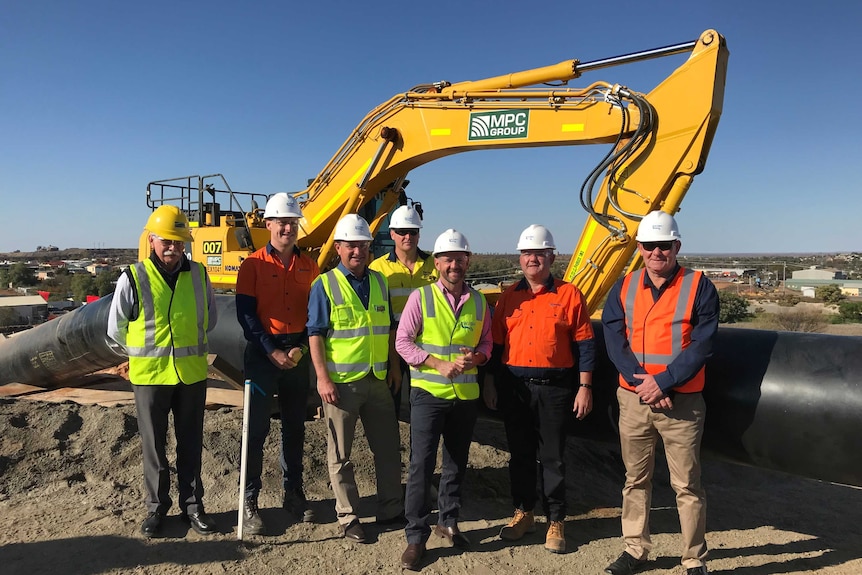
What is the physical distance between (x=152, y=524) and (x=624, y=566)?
120 inches

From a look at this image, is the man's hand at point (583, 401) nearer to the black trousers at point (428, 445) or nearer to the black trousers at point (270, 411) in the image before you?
the black trousers at point (428, 445)

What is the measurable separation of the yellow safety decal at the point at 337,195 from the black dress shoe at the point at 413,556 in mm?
5155

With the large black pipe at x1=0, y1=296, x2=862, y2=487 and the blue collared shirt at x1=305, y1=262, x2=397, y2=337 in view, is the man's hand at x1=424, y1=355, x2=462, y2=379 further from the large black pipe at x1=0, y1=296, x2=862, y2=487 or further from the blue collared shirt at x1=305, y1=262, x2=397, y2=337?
the large black pipe at x1=0, y1=296, x2=862, y2=487

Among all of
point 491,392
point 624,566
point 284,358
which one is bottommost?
point 624,566

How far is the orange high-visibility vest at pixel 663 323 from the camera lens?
137 inches

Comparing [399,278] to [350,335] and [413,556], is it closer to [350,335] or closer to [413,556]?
[350,335]

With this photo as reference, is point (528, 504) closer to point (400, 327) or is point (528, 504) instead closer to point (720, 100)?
point (400, 327)

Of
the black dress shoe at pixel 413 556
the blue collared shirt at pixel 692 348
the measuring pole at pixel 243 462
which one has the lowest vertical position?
the black dress shoe at pixel 413 556

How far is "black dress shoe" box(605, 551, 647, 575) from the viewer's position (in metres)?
→ 3.72

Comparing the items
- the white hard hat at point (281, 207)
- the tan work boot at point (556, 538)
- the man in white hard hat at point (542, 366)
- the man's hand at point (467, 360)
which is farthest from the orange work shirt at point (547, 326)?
the white hard hat at point (281, 207)

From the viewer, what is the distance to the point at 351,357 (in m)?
3.89

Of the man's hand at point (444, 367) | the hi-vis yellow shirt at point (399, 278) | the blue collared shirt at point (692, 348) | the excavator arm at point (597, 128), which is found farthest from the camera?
the excavator arm at point (597, 128)

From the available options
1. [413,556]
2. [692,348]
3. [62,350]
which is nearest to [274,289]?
[413,556]

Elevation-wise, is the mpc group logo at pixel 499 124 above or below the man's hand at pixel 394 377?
above
